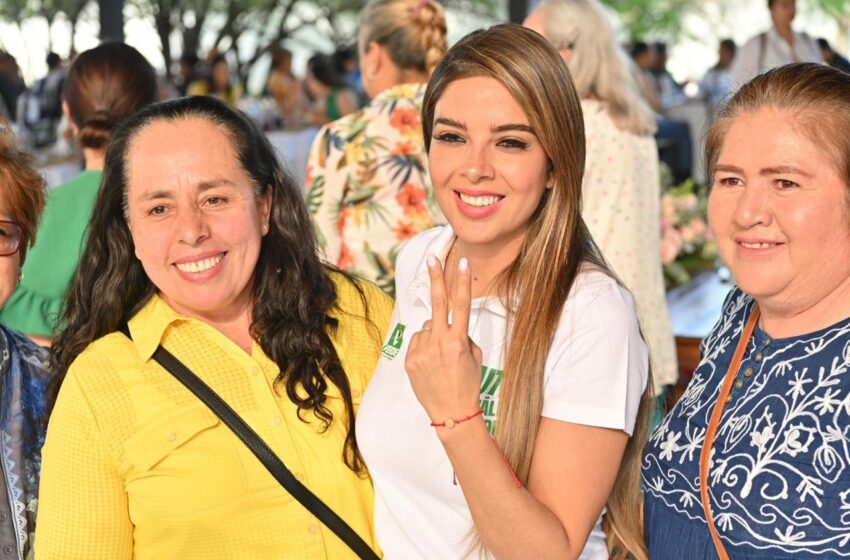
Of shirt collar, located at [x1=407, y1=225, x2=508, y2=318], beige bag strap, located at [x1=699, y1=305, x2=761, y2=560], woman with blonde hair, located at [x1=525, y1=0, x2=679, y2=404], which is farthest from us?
woman with blonde hair, located at [x1=525, y1=0, x2=679, y2=404]

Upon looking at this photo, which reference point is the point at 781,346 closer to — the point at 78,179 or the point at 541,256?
the point at 541,256

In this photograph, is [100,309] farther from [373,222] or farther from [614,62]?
[614,62]

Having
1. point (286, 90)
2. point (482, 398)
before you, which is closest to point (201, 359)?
point (482, 398)

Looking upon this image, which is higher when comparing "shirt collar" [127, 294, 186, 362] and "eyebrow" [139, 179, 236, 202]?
"eyebrow" [139, 179, 236, 202]

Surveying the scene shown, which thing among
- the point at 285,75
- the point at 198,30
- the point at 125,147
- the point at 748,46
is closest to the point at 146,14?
the point at 198,30

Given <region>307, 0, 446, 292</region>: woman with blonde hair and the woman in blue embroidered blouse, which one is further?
<region>307, 0, 446, 292</region>: woman with blonde hair

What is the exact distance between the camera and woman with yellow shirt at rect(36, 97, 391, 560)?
1.91 metres

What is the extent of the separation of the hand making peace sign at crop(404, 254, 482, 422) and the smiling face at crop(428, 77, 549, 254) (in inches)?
7.8

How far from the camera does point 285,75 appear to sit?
38.6 feet

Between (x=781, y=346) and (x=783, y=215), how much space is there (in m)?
0.21

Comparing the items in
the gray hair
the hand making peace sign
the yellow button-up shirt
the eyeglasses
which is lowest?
→ the yellow button-up shirt

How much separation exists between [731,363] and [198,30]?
771 inches

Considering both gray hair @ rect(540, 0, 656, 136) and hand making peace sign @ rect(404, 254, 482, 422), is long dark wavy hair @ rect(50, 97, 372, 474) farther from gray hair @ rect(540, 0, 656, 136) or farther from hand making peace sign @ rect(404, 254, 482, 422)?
gray hair @ rect(540, 0, 656, 136)

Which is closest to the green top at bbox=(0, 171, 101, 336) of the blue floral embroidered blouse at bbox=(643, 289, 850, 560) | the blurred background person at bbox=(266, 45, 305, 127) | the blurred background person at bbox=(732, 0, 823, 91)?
the blue floral embroidered blouse at bbox=(643, 289, 850, 560)
